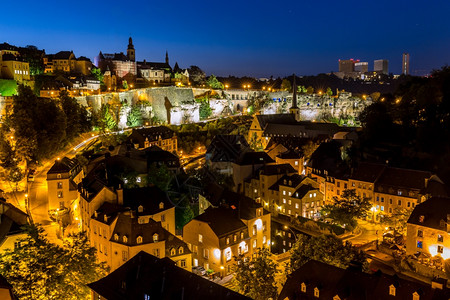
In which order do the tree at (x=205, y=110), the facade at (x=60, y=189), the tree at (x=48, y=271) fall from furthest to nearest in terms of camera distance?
the tree at (x=205, y=110) < the facade at (x=60, y=189) < the tree at (x=48, y=271)

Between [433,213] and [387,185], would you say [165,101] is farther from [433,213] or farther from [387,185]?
[433,213]

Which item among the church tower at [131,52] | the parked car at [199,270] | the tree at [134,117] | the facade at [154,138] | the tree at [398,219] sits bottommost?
the parked car at [199,270]

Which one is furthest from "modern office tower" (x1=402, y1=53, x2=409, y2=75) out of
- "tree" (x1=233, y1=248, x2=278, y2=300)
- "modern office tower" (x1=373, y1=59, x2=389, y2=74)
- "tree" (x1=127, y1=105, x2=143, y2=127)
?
"tree" (x1=233, y1=248, x2=278, y2=300)

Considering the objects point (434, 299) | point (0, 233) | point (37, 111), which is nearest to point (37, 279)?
point (0, 233)

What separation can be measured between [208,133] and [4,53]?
35922mm

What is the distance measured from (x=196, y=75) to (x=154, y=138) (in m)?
47.5

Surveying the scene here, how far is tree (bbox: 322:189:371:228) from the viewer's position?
37.8m

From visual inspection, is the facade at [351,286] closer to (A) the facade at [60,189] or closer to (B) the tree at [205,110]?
(A) the facade at [60,189]

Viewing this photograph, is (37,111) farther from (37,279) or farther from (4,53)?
(37,279)

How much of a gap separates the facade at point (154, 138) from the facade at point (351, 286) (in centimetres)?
4007

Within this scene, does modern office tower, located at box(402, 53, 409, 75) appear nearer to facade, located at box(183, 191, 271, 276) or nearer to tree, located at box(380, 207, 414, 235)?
tree, located at box(380, 207, 414, 235)

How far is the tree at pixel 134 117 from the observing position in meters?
71.2

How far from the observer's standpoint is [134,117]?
236 feet

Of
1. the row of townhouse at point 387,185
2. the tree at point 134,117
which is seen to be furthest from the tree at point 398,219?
the tree at point 134,117
